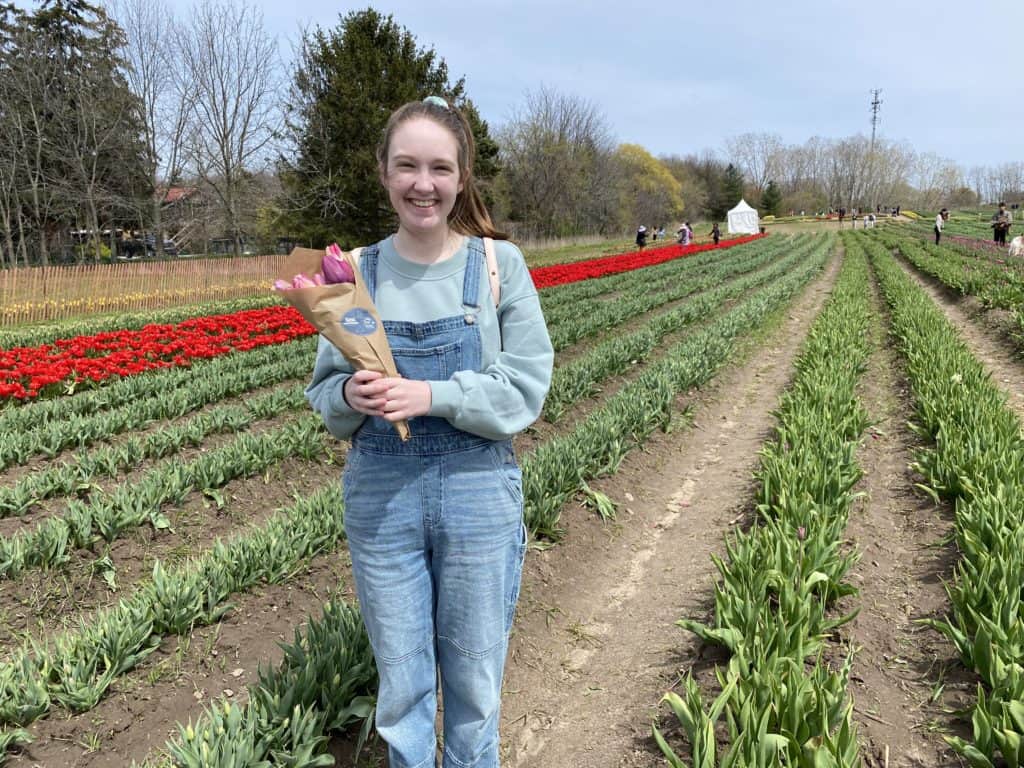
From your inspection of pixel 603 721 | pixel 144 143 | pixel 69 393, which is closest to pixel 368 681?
pixel 603 721

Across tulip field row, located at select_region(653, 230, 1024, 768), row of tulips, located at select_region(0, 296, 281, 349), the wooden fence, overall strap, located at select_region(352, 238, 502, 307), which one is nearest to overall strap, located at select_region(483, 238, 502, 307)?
overall strap, located at select_region(352, 238, 502, 307)

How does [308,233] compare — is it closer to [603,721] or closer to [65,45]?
[65,45]

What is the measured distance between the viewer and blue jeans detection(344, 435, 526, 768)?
1662 millimetres

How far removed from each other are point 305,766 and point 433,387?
1384 millimetres

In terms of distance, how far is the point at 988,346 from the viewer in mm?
9766

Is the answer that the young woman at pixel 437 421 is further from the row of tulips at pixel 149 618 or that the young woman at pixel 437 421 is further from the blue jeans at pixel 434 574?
the row of tulips at pixel 149 618

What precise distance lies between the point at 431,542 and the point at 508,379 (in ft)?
1.58

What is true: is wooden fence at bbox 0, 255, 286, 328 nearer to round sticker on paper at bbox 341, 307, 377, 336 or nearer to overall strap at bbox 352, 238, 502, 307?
overall strap at bbox 352, 238, 502, 307

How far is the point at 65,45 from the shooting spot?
25.8m

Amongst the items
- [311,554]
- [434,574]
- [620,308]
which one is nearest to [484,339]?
[434,574]

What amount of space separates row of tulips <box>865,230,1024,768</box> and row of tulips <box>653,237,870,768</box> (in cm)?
41

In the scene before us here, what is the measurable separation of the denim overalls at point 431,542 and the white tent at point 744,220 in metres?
60.9

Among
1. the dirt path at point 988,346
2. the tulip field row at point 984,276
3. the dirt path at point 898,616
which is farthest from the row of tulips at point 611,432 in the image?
the tulip field row at point 984,276

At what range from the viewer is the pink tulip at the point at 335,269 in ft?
4.85
